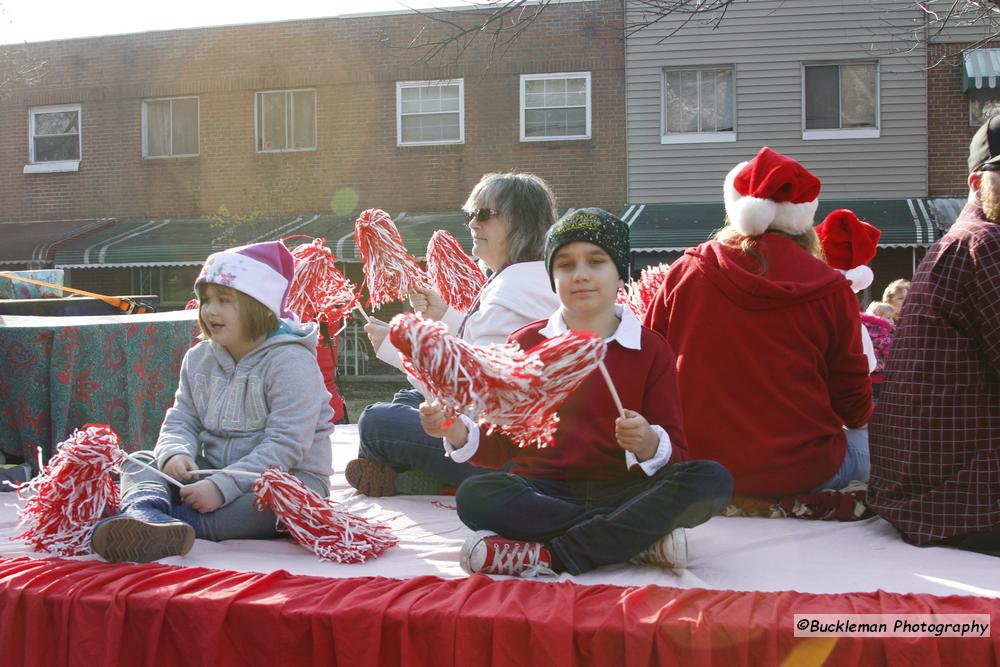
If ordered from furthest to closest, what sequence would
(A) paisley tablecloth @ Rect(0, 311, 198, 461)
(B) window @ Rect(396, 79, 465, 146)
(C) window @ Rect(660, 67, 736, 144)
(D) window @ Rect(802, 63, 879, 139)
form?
(B) window @ Rect(396, 79, 465, 146) < (C) window @ Rect(660, 67, 736, 144) < (D) window @ Rect(802, 63, 879, 139) < (A) paisley tablecloth @ Rect(0, 311, 198, 461)

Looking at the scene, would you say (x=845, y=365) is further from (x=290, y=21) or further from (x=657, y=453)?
(x=290, y=21)

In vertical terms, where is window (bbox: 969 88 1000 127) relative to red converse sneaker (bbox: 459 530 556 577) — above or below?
above

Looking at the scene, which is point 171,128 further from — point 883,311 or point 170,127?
point 883,311

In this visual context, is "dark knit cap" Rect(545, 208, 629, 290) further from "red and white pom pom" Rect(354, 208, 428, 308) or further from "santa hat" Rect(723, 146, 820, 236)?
"red and white pom pom" Rect(354, 208, 428, 308)

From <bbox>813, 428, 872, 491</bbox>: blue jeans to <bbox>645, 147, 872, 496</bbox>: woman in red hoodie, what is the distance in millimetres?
12

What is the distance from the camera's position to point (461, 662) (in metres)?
2.04

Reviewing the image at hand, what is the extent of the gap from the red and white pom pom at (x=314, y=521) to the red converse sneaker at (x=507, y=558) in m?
0.35

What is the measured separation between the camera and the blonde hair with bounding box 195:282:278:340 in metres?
2.85

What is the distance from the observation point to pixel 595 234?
7.81 feet

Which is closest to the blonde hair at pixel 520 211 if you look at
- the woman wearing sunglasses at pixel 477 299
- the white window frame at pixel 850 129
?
the woman wearing sunglasses at pixel 477 299

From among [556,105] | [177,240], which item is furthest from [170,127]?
[556,105]

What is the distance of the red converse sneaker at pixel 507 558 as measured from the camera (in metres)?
2.32

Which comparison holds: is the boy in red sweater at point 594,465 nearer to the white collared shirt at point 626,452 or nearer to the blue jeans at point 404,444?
the white collared shirt at point 626,452

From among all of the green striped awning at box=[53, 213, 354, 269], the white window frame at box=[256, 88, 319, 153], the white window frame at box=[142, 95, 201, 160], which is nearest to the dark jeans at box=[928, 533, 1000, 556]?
the green striped awning at box=[53, 213, 354, 269]
